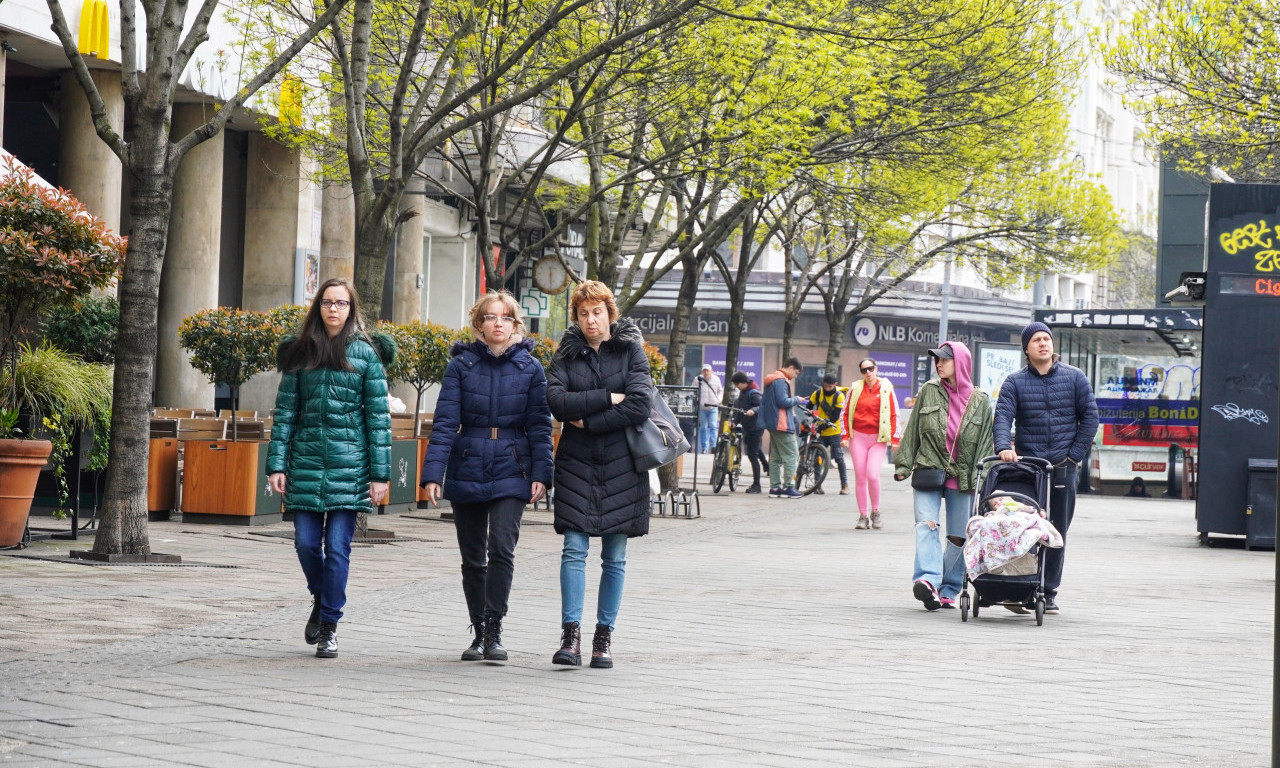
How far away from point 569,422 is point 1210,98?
18.5 meters

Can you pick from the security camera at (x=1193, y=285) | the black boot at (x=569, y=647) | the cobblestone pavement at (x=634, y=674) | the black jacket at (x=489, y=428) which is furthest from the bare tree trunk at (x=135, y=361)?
the security camera at (x=1193, y=285)

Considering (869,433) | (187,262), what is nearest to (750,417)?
(869,433)

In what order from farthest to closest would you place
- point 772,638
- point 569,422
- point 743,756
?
point 772,638 → point 569,422 → point 743,756

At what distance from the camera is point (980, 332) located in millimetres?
59719

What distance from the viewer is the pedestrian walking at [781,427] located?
24984 millimetres

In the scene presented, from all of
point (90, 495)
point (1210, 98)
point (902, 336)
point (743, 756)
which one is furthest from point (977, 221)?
point (743, 756)

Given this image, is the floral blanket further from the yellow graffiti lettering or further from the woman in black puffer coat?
the yellow graffiti lettering

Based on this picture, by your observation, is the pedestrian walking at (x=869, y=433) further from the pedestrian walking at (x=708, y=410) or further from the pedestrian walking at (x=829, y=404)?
the pedestrian walking at (x=708, y=410)

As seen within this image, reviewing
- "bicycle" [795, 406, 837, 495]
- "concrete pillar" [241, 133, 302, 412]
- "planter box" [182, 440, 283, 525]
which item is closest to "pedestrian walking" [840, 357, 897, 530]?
"bicycle" [795, 406, 837, 495]

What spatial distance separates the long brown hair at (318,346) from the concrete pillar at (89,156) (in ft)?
45.0

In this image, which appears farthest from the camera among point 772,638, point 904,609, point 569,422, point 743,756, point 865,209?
point 865,209

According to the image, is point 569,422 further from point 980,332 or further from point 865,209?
point 980,332

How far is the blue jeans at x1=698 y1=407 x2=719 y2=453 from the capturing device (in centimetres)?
3706

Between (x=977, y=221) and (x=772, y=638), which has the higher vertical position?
(x=977, y=221)
